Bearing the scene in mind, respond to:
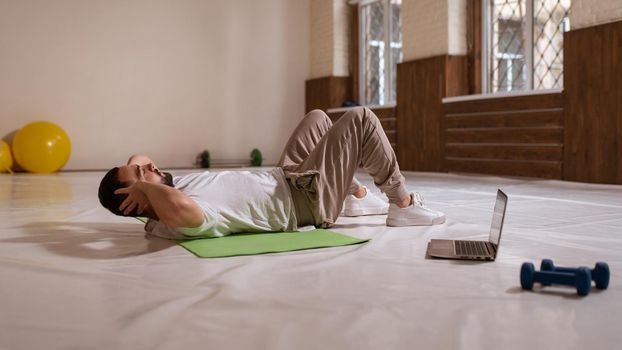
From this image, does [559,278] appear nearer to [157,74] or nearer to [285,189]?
[285,189]

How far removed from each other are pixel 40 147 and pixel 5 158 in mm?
455

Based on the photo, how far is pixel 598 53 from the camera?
15.6 ft

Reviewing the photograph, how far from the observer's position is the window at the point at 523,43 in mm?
5430

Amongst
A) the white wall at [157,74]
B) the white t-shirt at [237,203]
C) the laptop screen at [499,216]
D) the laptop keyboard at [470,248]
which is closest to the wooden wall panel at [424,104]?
the white wall at [157,74]

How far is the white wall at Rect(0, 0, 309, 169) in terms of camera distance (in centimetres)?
738

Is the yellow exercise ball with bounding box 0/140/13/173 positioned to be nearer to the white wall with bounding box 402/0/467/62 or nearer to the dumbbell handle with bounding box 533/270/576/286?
the white wall with bounding box 402/0/467/62

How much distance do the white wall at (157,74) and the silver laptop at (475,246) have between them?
21.3 ft

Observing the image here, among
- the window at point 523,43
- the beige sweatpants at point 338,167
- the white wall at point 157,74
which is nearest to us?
the beige sweatpants at point 338,167

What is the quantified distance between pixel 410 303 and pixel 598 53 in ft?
13.5

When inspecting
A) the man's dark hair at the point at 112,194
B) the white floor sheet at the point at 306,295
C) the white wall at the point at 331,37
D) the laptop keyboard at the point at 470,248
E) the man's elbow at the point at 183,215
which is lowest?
the white floor sheet at the point at 306,295

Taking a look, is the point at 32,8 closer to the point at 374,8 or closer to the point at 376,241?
the point at 374,8

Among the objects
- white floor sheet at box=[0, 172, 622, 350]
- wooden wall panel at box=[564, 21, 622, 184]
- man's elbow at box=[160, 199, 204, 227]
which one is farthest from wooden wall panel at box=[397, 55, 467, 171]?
man's elbow at box=[160, 199, 204, 227]

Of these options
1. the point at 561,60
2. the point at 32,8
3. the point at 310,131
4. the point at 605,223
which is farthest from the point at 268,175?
the point at 32,8

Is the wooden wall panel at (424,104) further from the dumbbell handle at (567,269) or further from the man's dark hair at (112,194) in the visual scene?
the dumbbell handle at (567,269)
